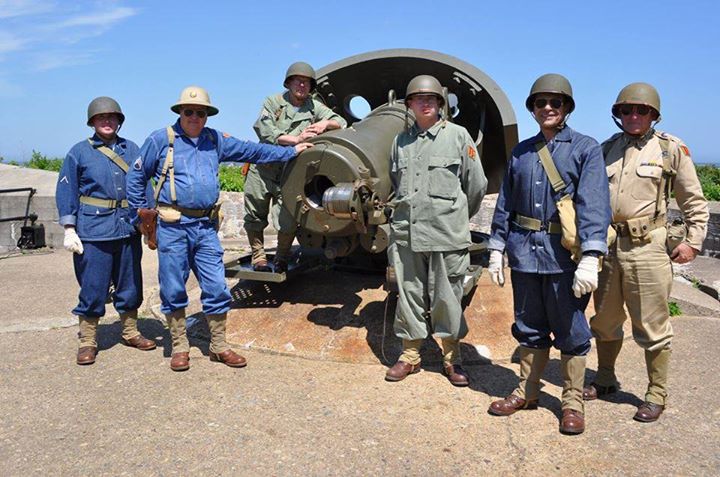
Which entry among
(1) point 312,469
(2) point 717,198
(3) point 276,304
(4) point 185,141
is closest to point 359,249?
(3) point 276,304

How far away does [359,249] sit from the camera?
5715mm

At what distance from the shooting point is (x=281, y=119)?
5.23 m

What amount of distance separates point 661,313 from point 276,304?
2865mm

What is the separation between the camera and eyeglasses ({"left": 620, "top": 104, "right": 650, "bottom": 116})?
3.53 m

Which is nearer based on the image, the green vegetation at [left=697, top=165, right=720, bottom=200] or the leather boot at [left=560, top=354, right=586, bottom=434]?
the leather boot at [left=560, top=354, right=586, bottom=434]

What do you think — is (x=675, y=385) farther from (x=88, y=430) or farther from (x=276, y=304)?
(x=88, y=430)

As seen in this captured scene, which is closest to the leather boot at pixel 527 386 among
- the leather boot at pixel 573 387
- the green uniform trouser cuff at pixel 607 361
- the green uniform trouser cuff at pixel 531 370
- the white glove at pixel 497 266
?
the green uniform trouser cuff at pixel 531 370

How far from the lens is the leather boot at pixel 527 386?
3596 millimetres

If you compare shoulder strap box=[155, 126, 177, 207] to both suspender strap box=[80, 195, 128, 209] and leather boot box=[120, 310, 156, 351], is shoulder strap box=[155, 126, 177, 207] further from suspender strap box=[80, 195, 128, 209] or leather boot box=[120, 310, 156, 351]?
leather boot box=[120, 310, 156, 351]

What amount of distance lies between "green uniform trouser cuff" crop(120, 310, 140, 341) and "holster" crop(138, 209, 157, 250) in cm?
78

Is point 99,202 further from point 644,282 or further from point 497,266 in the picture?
point 644,282

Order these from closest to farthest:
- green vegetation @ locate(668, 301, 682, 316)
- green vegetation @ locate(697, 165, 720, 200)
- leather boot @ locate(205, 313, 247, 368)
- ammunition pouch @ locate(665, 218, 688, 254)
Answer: ammunition pouch @ locate(665, 218, 688, 254) < leather boot @ locate(205, 313, 247, 368) < green vegetation @ locate(668, 301, 682, 316) < green vegetation @ locate(697, 165, 720, 200)

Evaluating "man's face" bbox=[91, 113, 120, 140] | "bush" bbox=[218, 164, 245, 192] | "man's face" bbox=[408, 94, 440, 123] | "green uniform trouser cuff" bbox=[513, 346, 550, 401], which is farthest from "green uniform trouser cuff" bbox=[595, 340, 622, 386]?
"bush" bbox=[218, 164, 245, 192]

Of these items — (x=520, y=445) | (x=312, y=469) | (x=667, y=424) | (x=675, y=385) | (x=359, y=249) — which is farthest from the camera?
(x=359, y=249)
